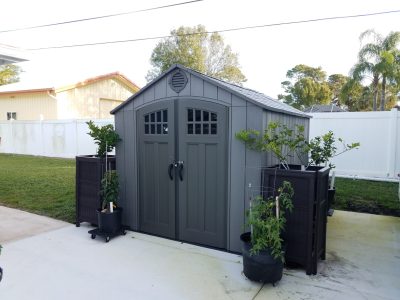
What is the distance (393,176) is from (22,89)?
17.2 meters

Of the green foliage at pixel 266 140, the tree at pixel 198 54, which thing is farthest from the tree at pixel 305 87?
the green foliage at pixel 266 140

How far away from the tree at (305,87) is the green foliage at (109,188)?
24529 millimetres

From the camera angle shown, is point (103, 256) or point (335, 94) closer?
point (103, 256)

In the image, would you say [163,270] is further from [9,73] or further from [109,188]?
[9,73]

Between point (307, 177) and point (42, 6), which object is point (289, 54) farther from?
point (307, 177)

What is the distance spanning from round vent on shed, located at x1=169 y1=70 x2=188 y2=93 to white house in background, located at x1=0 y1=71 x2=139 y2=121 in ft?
44.9

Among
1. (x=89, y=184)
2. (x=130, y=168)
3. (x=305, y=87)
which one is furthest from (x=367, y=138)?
(x=305, y=87)

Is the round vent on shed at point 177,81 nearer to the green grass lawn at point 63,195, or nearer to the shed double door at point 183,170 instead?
the shed double door at point 183,170

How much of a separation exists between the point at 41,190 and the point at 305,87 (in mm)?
24186

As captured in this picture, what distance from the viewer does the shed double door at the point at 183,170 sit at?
12.1ft

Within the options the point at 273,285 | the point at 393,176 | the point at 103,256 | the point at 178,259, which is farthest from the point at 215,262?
the point at 393,176

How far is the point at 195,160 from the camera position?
3.82m

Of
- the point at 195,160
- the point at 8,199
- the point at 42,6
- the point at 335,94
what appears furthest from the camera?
the point at 335,94

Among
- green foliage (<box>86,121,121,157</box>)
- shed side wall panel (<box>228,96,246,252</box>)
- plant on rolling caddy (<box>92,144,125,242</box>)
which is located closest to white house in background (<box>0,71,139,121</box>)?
green foliage (<box>86,121,121,157</box>)
